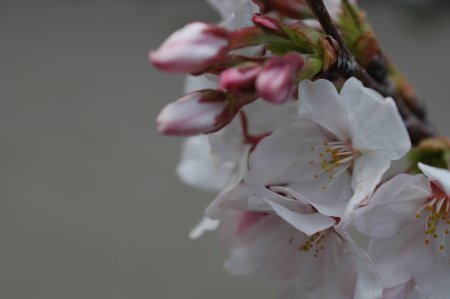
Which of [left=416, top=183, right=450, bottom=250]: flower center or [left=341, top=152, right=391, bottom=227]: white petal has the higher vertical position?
[left=341, top=152, right=391, bottom=227]: white petal

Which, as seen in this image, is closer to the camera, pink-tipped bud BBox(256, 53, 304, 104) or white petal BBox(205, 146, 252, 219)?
pink-tipped bud BBox(256, 53, 304, 104)

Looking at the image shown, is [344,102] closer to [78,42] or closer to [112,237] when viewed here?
[112,237]

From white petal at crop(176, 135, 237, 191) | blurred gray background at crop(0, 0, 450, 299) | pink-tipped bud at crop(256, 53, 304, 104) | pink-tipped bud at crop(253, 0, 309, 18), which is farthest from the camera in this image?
blurred gray background at crop(0, 0, 450, 299)

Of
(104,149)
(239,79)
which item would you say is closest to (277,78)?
(239,79)

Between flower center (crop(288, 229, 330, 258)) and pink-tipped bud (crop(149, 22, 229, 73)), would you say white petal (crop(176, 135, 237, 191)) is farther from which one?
pink-tipped bud (crop(149, 22, 229, 73))

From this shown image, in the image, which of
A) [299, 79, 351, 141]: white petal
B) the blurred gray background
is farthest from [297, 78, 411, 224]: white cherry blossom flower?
the blurred gray background

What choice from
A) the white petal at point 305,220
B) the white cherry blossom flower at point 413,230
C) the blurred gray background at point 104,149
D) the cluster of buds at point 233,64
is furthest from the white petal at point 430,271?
the blurred gray background at point 104,149

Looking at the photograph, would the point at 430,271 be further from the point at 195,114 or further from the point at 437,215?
the point at 195,114
